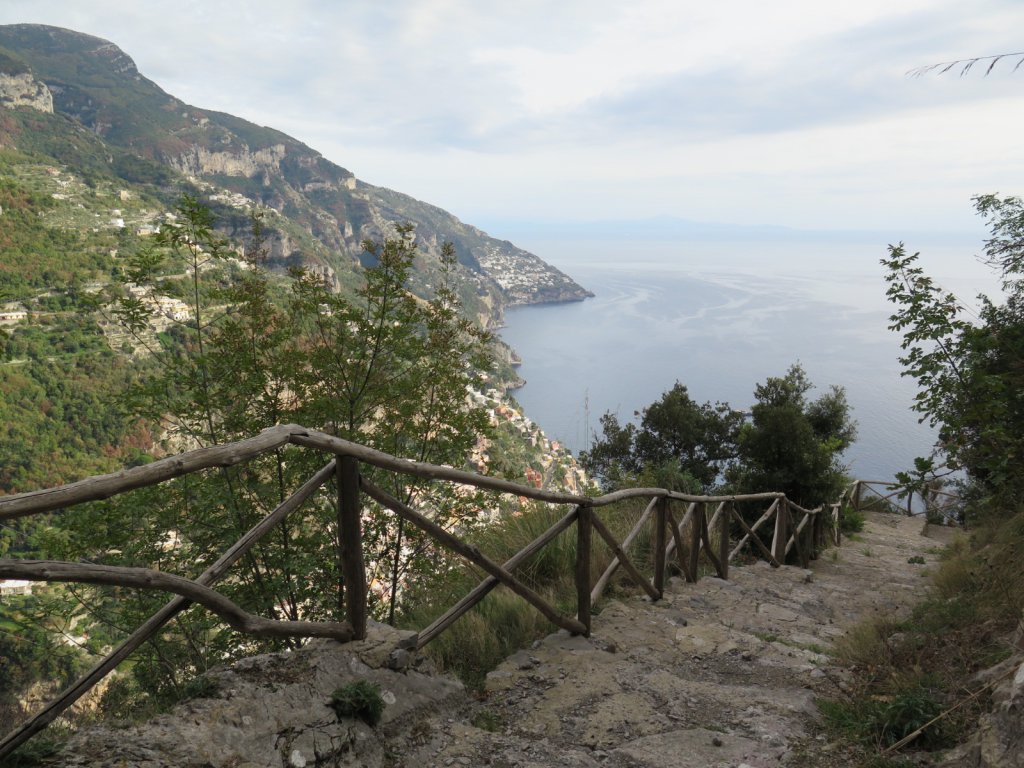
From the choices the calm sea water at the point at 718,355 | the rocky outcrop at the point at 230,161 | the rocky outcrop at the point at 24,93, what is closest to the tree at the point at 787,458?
the calm sea water at the point at 718,355

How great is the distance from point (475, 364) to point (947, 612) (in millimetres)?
4006

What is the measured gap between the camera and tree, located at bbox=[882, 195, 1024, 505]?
448 cm

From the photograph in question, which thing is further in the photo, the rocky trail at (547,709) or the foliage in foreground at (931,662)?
the foliage in foreground at (931,662)

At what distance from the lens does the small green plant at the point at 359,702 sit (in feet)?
8.14

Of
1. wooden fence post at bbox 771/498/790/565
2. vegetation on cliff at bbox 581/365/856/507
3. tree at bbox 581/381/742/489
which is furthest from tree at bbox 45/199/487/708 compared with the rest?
tree at bbox 581/381/742/489

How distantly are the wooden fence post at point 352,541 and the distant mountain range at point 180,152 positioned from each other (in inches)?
4104

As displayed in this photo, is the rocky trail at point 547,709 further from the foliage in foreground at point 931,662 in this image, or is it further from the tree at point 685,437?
the tree at point 685,437

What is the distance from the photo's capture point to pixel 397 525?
194 inches

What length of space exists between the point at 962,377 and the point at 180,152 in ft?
614

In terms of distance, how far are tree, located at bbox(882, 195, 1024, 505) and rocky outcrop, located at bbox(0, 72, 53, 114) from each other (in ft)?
546

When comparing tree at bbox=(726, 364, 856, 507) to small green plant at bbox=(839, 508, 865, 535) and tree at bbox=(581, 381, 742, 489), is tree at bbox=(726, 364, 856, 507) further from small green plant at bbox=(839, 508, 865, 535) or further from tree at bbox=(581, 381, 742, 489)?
tree at bbox=(581, 381, 742, 489)

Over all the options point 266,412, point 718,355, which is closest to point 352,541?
point 266,412

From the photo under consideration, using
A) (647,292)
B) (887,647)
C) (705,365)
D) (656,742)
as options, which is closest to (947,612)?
(887,647)

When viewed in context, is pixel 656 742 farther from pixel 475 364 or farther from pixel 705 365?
pixel 705 365
